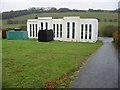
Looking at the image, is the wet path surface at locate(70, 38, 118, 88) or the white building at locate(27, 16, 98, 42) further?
the white building at locate(27, 16, 98, 42)

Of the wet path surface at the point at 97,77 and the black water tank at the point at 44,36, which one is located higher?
the wet path surface at the point at 97,77

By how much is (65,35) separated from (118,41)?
1079 centimetres

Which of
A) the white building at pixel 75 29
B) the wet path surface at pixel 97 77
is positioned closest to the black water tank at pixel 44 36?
the white building at pixel 75 29

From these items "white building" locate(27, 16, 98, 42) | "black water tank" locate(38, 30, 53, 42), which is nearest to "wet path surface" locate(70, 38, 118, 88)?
"black water tank" locate(38, 30, 53, 42)

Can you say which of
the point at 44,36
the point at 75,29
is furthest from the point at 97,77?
the point at 75,29

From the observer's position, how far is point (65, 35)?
37.3 metres

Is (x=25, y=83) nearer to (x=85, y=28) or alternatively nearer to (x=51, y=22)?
(x=85, y=28)

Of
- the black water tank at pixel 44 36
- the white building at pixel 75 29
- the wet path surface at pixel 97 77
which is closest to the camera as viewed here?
the wet path surface at pixel 97 77

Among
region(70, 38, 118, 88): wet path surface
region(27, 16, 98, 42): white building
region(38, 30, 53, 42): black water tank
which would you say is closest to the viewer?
region(70, 38, 118, 88): wet path surface

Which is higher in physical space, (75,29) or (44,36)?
(75,29)

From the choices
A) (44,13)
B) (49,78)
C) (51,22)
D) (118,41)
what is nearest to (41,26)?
(51,22)

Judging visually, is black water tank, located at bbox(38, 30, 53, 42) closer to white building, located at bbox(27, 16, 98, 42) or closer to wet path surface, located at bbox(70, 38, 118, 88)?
white building, located at bbox(27, 16, 98, 42)

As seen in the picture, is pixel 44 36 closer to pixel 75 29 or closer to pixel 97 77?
pixel 75 29

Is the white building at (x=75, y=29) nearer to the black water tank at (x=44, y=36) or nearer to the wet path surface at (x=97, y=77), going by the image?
the black water tank at (x=44, y=36)
